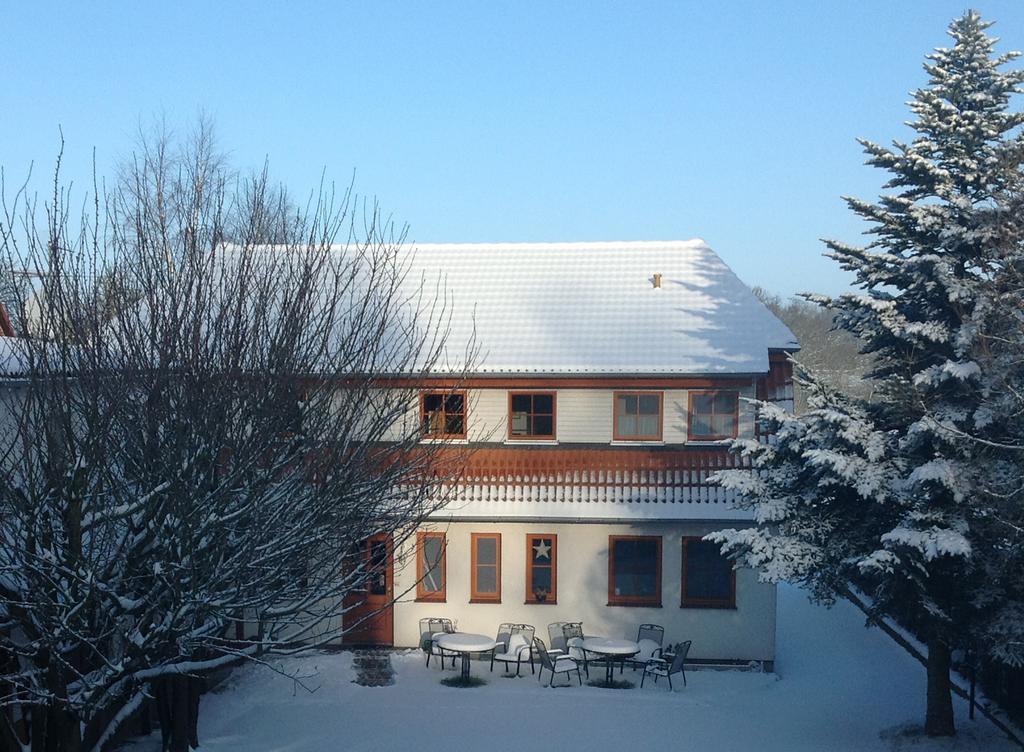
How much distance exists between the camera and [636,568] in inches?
782

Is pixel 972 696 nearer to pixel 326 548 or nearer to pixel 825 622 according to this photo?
pixel 825 622

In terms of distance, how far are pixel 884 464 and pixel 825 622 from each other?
32.2ft

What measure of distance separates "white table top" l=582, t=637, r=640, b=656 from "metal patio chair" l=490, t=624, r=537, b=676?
1.18m

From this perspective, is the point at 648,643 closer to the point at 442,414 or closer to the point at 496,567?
the point at 496,567

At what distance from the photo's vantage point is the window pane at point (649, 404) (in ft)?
68.4

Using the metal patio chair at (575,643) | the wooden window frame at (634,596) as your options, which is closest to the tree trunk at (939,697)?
the wooden window frame at (634,596)

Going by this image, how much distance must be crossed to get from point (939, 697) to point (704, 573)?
5.56 m

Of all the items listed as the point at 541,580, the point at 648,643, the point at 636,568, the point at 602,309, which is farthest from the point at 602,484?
the point at 602,309

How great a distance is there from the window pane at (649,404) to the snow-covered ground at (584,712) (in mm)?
5444

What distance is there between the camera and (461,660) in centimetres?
1923

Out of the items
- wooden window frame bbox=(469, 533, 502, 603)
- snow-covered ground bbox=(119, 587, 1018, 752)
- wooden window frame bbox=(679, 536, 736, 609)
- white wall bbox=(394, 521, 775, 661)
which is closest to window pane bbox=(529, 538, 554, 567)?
white wall bbox=(394, 521, 775, 661)

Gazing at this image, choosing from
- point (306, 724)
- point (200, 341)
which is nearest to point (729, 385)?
point (306, 724)

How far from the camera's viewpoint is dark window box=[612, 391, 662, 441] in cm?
2084

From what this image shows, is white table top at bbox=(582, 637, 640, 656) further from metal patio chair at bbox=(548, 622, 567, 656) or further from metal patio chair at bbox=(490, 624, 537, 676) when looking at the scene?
metal patio chair at bbox=(490, 624, 537, 676)
